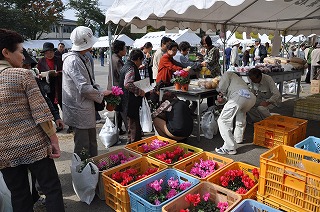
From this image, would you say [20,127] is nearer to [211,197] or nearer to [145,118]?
[211,197]

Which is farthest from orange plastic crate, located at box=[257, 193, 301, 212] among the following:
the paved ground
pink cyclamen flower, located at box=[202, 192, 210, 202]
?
the paved ground

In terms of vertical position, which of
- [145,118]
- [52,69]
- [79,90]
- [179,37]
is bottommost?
[145,118]

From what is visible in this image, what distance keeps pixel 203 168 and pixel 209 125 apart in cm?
198

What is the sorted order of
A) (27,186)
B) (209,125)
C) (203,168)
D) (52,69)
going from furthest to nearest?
(52,69)
(209,125)
(203,168)
(27,186)

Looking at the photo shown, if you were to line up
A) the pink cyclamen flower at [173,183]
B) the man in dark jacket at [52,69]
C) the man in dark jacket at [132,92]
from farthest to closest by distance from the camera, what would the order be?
the man in dark jacket at [52,69], the man in dark jacket at [132,92], the pink cyclamen flower at [173,183]

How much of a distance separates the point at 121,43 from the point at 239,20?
4.30m

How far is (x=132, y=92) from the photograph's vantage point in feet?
13.1

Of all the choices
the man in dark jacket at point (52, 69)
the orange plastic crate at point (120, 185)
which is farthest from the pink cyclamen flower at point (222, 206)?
the man in dark jacket at point (52, 69)

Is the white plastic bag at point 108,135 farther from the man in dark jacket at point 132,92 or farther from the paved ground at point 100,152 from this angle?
the man in dark jacket at point 132,92

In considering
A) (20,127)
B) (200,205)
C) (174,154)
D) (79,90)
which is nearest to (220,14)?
(174,154)

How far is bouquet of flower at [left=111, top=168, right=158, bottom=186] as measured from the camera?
A: 277cm

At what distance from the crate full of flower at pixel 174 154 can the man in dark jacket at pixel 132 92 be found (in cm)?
91

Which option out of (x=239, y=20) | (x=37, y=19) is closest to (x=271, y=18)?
(x=239, y=20)

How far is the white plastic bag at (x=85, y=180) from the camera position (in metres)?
2.82
